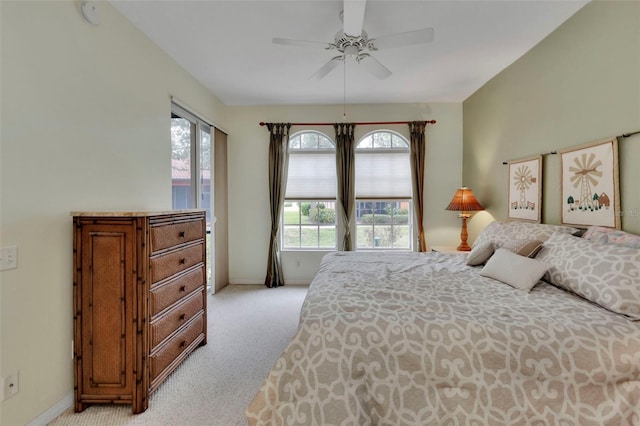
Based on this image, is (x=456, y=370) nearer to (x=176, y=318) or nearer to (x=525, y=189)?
(x=176, y=318)

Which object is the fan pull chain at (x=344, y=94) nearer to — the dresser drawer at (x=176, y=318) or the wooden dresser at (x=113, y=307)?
the wooden dresser at (x=113, y=307)

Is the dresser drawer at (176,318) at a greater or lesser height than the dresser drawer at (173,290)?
lesser

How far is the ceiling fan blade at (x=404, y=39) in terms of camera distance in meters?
1.95

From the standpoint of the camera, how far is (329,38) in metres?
2.53

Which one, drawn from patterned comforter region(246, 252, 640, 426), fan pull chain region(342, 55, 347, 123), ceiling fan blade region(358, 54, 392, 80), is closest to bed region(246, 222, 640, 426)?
patterned comforter region(246, 252, 640, 426)

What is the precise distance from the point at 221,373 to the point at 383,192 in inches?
126

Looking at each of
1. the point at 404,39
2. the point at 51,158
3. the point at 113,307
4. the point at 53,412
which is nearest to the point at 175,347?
the point at 113,307

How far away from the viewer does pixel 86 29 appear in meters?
1.88

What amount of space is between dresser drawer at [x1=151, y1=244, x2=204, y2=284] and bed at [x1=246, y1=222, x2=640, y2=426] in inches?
43.8

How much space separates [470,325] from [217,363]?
196 centimetres

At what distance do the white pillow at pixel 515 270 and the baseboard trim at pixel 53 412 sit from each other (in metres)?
2.97

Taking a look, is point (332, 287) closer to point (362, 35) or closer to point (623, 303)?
point (623, 303)

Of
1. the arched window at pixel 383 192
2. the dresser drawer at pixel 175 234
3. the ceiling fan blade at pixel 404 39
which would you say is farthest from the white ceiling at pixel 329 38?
the dresser drawer at pixel 175 234

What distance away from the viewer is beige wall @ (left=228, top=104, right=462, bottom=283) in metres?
4.13
